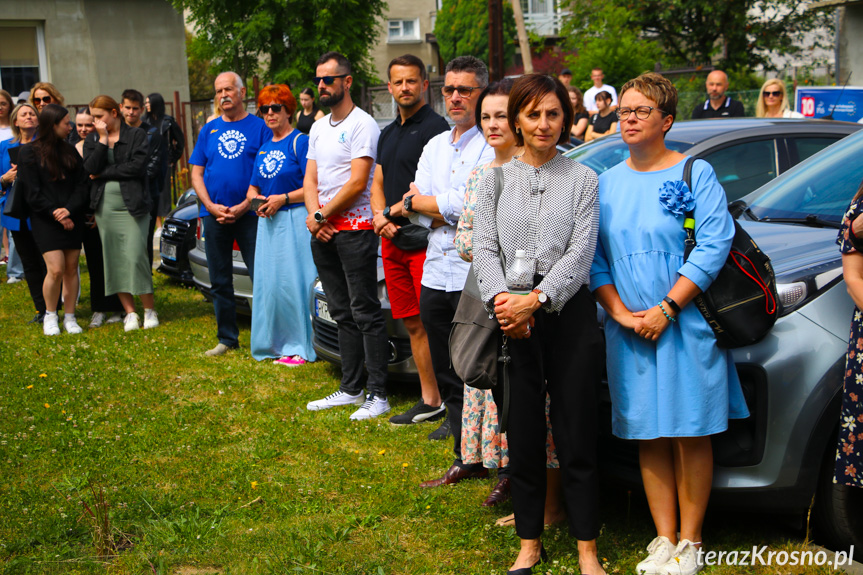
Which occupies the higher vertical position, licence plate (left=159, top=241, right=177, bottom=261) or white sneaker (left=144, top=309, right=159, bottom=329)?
licence plate (left=159, top=241, right=177, bottom=261)

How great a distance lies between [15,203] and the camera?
7969 millimetres

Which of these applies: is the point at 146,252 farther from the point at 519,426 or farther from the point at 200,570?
the point at 519,426

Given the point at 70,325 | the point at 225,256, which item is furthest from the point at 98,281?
the point at 225,256

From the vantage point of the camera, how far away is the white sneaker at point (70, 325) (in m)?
8.16

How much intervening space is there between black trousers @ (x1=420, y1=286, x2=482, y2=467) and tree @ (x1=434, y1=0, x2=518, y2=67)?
134ft

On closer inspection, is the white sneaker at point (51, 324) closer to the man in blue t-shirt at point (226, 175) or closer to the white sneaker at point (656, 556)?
the man in blue t-shirt at point (226, 175)

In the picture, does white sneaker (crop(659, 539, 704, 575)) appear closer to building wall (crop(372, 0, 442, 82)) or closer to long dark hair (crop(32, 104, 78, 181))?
long dark hair (crop(32, 104, 78, 181))

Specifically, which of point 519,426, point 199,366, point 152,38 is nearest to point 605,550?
point 519,426

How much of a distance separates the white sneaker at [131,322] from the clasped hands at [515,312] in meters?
5.76

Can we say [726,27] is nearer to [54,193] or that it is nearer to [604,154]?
[604,154]

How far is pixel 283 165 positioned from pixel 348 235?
52.5 inches

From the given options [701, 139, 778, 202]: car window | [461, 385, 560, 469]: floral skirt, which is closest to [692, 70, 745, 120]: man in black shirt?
[701, 139, 778, 202]: car window

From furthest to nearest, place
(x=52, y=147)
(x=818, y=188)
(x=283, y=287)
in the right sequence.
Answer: (x=52, y=147), (x=283, y=287), (x=818, y=188)

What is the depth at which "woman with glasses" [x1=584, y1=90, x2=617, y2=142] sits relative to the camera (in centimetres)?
1217
